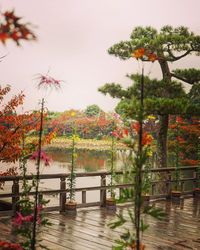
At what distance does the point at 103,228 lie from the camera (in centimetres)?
780

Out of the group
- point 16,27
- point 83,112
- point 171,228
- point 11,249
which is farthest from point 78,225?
point 83,112

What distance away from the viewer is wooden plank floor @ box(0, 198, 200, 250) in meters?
6.64

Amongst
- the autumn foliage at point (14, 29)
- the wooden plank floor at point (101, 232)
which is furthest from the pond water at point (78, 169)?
the autumn foliage at point (14, 29)

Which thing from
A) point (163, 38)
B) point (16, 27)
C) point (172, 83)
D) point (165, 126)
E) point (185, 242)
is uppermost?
point (163, 38)

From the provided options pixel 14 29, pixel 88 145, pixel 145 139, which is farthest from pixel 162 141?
pixel 88 145

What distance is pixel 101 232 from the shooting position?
Answer: 294 inches

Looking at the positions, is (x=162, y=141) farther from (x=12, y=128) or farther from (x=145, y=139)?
(x=145, y=139)

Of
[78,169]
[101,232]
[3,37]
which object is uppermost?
[3,37]

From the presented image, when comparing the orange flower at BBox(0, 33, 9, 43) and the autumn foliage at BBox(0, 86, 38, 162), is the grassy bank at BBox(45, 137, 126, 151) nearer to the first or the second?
the autumn foliage at BBox(0, 86, 38, 162)

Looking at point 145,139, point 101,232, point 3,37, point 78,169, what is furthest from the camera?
point 78,169

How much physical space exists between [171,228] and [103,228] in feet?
5.00

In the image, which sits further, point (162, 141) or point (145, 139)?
point (162, 141)

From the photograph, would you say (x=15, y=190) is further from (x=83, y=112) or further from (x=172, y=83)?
(x=83, y=112)

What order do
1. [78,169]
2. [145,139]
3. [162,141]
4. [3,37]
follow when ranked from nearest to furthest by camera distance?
[3,37] → [145,139] → [162,141] → [78,169]
